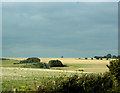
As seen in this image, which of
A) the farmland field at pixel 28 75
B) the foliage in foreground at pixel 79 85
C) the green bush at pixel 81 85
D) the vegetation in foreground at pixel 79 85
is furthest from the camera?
the farmland field at pixel 28 75

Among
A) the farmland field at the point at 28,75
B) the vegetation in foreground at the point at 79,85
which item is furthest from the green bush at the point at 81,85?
the farmland field at the point at 28,75

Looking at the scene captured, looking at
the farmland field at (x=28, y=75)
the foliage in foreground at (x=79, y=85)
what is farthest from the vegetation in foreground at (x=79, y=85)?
the farmland field at (x=28, y=75)

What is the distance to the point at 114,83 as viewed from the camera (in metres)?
16.3

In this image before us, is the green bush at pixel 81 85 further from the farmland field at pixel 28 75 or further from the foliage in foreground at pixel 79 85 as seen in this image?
the farmland field at pixel 28 75

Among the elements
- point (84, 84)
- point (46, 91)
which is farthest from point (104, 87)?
point (46, 91)

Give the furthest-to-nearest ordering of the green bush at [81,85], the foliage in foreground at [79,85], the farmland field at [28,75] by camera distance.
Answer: the farmland field at [28,75] < the green bush at [81,85] < the foliage in foreground at [79,85]

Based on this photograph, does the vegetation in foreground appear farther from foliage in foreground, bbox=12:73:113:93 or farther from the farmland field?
the farmland field

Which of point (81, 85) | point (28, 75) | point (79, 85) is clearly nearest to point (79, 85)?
point (79, 85)

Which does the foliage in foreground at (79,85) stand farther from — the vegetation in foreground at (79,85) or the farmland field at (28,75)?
the farmland field at (28,75)

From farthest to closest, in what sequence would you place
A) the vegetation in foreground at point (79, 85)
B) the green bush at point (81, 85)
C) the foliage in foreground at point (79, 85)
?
the green bush at point (81, 85)
the foliage in foreground at point (79, 85)
the vegetation in foreground at point (79, 85)

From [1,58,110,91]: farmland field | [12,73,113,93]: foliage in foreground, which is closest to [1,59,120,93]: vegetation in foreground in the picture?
[12,73,113,93]: foliage in foreground

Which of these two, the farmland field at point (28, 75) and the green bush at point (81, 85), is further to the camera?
the farmland field at point (28, 75)

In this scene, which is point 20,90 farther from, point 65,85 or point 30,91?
point 65,85

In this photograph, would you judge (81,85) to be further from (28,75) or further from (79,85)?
(28,75)
